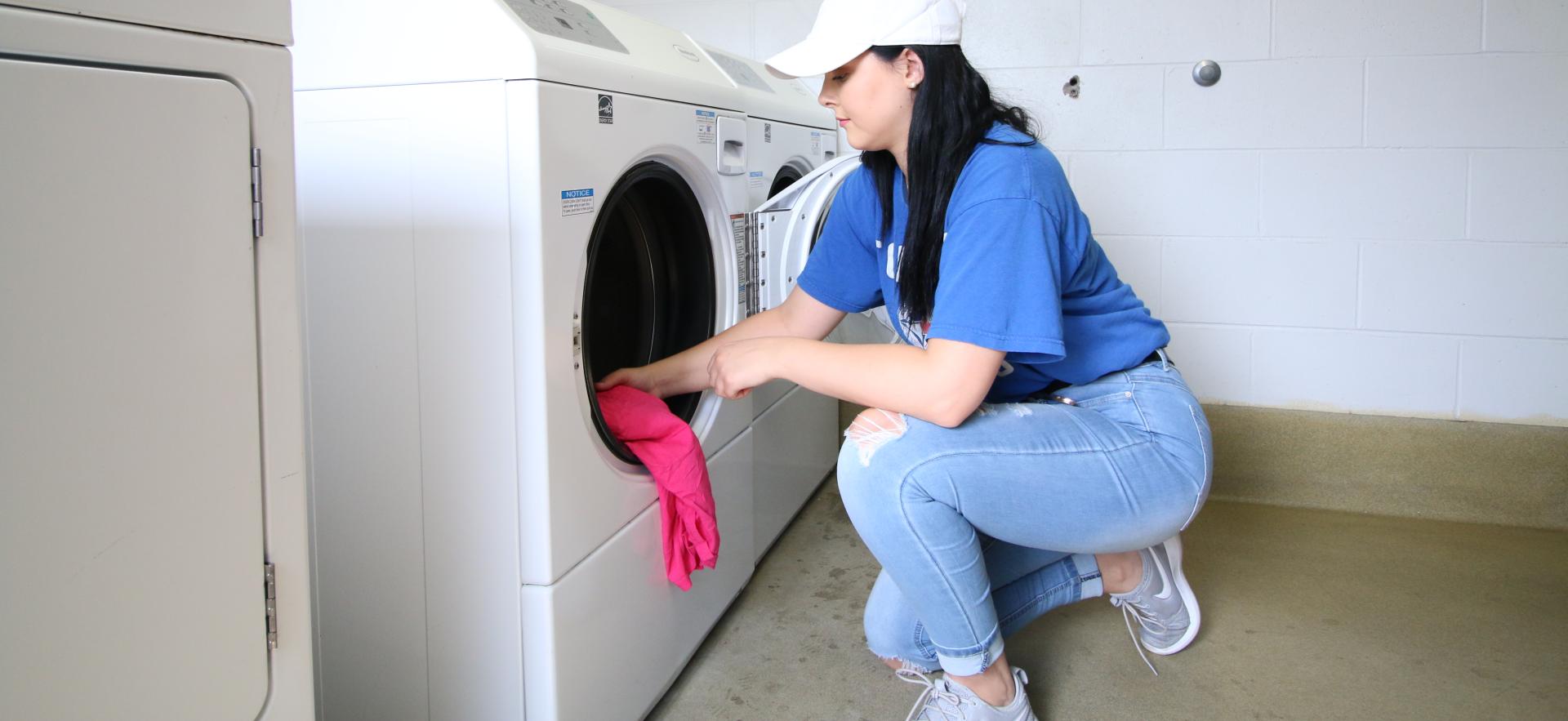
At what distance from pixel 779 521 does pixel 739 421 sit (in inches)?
21.2

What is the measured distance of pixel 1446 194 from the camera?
9.05 feet

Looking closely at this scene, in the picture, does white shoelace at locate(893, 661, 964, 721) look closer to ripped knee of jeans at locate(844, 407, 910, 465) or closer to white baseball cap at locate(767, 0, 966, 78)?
ripped knee of jeans at locate(844, 407, 910, 465)

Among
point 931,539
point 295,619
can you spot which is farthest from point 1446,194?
point 295,619

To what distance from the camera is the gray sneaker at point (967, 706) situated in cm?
165

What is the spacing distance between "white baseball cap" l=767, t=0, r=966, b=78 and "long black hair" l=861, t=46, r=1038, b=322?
0.08 ft

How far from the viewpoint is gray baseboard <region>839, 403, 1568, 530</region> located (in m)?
2.80

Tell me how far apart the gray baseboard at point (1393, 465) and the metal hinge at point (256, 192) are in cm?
257

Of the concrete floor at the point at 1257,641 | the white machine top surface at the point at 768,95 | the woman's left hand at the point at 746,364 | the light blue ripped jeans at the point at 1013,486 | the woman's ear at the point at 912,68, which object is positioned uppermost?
the white machine top surface at the point at 768,95

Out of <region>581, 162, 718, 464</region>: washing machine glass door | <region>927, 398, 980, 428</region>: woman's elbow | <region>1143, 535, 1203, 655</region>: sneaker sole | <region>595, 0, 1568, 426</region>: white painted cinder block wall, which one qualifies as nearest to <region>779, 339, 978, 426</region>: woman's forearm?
<region>927, 398, 980, 428</region>: woman's elbow

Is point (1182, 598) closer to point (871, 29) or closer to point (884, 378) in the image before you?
point (884, 378)

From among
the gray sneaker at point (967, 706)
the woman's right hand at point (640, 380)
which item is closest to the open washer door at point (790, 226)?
the woman's right hand at point (640, 380)

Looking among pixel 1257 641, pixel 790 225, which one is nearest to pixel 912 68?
pixel 790 225

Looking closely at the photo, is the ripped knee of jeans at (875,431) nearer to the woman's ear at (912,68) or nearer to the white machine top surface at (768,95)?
the woman's ear at (912,68)

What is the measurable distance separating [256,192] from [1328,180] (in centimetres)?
264
